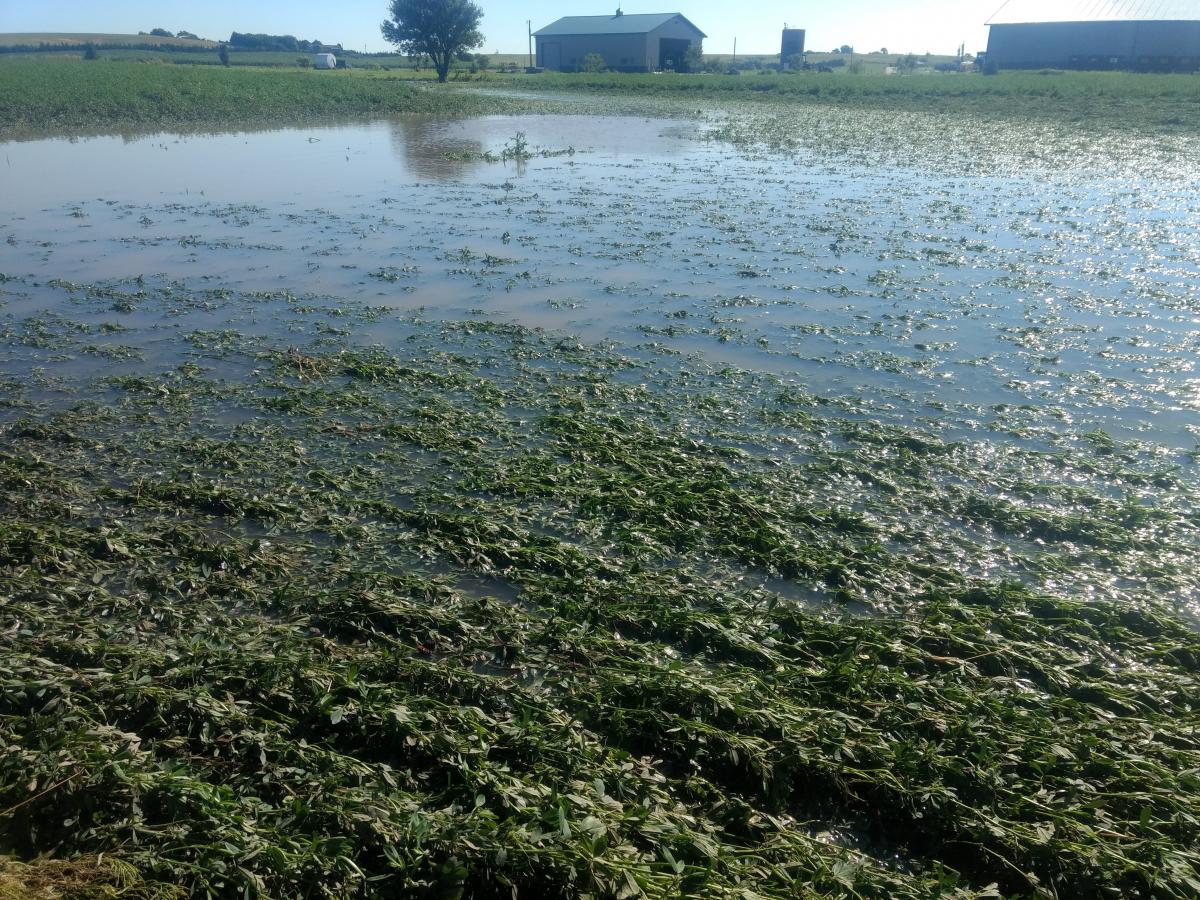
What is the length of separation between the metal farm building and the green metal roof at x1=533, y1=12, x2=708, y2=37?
1186 inches

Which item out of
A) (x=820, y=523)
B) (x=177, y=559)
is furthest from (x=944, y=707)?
(x=177, y=559)

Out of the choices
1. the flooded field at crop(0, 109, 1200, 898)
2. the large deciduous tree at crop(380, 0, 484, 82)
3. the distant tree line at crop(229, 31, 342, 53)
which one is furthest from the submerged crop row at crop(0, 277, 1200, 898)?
the distant tree line at crop(229, 31, 342, 53)

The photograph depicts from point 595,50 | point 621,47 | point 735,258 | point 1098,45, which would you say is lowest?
point 735,258

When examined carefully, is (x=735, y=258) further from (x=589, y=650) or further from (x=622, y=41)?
(x=622, y=41)

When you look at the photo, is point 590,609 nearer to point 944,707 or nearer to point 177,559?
point 944,707

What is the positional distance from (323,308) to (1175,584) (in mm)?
10144

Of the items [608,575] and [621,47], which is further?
[621,47]

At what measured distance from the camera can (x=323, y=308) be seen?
37.8ft

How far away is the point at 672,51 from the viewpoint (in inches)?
3226

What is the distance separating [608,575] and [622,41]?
83.9 metres

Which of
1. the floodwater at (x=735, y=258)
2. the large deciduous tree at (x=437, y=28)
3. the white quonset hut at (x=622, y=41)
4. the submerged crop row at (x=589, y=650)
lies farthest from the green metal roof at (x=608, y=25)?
the submerged crop row at (x=589, y=650)

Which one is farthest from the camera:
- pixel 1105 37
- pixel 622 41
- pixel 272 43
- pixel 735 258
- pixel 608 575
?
pixel 272 43

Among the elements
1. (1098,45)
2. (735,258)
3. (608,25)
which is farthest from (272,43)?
(735,258)

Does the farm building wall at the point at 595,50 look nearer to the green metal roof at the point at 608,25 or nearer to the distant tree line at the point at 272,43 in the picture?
the green metal roof at the point at 608,25
